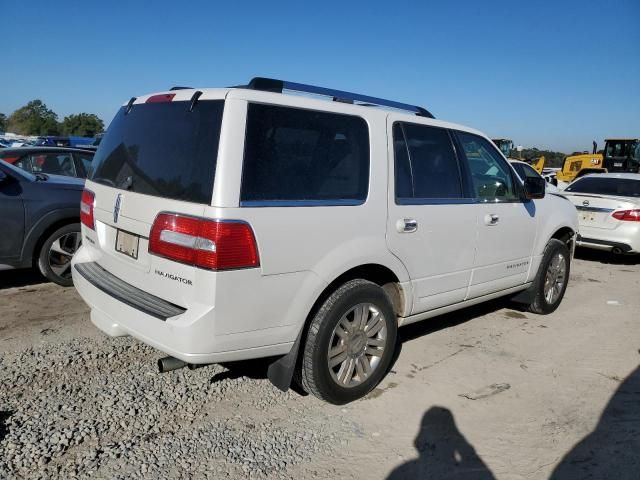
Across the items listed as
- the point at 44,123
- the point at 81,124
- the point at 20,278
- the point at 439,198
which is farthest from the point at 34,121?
the point at 439,198

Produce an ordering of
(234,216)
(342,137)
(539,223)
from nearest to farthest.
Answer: (234,216), (342,137), (539,223)

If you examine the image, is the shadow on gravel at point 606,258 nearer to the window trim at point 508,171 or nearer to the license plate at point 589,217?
the license plate at point 589,217

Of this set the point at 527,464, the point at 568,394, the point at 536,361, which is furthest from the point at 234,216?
the point at 536,361

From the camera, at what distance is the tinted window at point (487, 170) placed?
166 inches

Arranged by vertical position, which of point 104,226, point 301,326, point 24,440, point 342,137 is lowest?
point 24,440

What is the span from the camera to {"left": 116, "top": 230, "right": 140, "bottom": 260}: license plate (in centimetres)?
295

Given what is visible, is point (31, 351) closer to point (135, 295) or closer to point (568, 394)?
point (135, 295)

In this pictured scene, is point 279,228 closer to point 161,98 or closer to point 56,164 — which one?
point 161,98

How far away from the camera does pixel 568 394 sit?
368cm

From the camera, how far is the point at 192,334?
8.45 feet

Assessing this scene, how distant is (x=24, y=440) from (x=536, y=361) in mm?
3737

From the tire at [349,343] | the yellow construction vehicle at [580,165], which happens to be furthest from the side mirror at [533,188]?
the yellow construction vehicle at [580,165]

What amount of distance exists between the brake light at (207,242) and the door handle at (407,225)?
1.15 m

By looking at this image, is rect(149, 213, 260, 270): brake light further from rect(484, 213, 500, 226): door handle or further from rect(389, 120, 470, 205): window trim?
rect(484, 213, 500, 226): door handle
